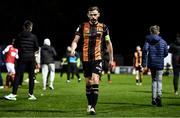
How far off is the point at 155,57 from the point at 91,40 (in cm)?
334

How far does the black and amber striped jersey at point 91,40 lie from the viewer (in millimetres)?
13461

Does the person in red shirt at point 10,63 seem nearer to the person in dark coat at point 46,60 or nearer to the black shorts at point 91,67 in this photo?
the person in dark coat at point 46,60

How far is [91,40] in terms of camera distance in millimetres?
13469

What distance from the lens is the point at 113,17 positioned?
62.4 meters

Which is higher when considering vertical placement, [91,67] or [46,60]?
[46,60]

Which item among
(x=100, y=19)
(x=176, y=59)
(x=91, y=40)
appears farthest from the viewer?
(x=100, y=19)

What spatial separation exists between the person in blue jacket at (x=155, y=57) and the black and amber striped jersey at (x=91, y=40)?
302cm

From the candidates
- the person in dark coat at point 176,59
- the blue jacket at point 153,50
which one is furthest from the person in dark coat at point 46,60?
the blue jacket at point 153,50

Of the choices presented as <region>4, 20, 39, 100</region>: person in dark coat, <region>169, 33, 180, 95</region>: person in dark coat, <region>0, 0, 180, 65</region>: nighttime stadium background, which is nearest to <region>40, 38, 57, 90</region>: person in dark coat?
<region>169, 33, 180, 95</region>: person in dark coat

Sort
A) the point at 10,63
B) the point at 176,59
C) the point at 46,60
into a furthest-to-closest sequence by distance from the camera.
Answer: the point at 10,63, the point at 46,60, the point at 176,59

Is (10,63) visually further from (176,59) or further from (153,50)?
(153,50)

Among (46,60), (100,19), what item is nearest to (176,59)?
(46,60)

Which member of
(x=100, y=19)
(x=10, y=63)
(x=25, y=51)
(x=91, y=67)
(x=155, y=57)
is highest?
(x=100, y=19)

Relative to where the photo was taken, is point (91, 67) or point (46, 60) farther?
point (46, 60)
